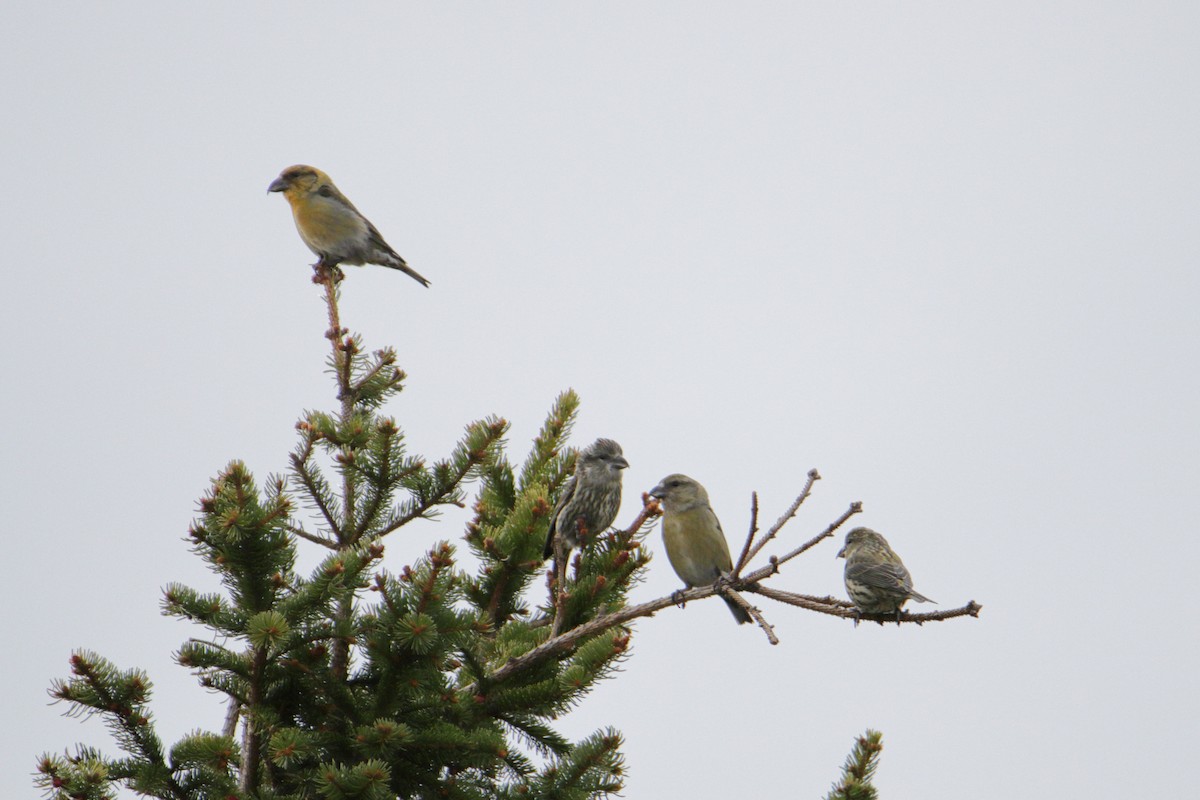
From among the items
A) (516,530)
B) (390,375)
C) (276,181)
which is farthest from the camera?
(276,181)

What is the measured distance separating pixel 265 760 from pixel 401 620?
0.87 meters

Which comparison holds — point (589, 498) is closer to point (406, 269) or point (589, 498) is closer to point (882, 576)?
point (882, 576)

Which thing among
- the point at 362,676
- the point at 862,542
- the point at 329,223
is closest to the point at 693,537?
the point at 862,542

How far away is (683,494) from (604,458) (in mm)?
770

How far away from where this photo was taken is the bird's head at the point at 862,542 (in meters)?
7.70

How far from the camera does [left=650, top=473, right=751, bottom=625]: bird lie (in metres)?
7.63

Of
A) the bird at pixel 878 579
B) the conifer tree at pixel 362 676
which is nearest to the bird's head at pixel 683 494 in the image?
the bird at pixel 878 579

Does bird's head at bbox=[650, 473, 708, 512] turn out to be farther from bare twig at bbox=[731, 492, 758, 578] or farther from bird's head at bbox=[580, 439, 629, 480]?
bare twig at bbox=[731, 492, 758, 578]

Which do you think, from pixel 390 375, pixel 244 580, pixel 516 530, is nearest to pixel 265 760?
pixel 244 580

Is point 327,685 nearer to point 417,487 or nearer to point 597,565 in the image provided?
point 417,487

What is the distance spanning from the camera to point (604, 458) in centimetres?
727

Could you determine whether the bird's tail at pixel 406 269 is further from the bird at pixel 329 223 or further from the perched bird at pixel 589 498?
the perched bird at pixel 589 498

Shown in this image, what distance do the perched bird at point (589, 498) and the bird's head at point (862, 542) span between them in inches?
72.9

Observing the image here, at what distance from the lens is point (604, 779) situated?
13.8ft
